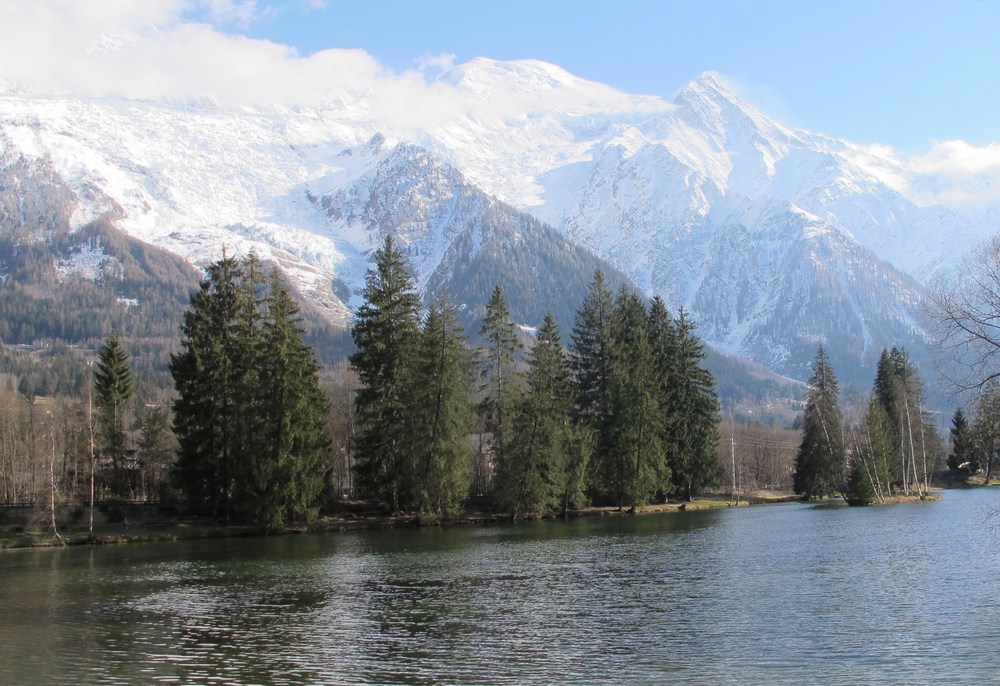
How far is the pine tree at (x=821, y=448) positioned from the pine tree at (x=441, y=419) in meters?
42.9

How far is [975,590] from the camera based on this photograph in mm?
30109

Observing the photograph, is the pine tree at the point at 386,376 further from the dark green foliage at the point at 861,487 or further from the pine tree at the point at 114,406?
the dark green foliage at the point at 861,487

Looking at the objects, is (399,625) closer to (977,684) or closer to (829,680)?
(829,680)

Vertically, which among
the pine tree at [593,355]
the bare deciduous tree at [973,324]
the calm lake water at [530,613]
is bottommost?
the calm lake water at [530,613]

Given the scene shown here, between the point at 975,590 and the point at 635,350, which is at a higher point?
the point at 635,350

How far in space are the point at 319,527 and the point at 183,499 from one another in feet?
49.4

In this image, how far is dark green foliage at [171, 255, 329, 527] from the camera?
67625 millimetres

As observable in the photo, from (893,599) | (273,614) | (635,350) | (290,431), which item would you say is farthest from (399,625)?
(635,350)

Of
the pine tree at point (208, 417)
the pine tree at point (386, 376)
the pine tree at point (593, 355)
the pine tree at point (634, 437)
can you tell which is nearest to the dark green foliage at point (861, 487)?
the pine tree at point (634, 437)

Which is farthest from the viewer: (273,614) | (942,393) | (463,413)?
(463,413)

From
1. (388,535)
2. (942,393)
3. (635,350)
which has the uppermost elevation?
(635,350)

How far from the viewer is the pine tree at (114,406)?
77.0 metres

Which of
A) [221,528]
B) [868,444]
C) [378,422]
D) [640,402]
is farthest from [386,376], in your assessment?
[868,444]

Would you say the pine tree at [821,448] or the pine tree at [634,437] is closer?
the pine tree at [634,437]
